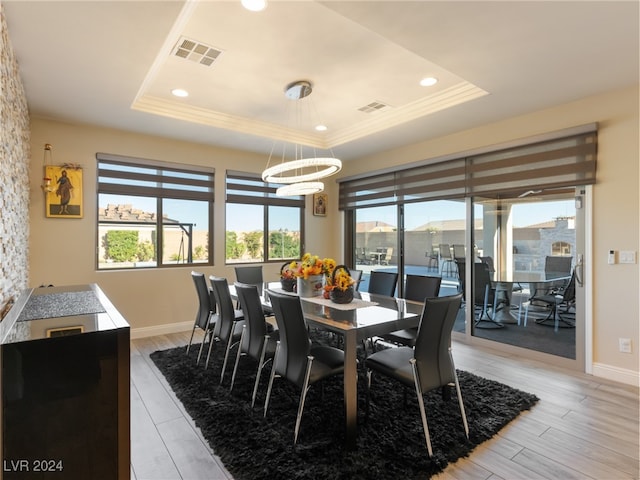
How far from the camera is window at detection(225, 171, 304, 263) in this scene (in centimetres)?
532

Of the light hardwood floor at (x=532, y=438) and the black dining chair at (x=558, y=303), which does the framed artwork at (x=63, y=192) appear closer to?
the light hardwood floor at (x=532, y=438)

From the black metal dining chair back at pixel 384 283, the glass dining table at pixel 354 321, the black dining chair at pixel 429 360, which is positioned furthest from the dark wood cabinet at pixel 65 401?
the black metal dining chair back at pixel 384 283

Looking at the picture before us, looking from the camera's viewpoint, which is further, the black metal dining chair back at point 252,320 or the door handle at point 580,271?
the door handle at point 580,271

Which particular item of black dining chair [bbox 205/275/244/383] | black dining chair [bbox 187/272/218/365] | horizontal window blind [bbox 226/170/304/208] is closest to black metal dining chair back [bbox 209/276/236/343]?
black dining chair [bbox 205/275/244/383]

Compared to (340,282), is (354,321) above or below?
below

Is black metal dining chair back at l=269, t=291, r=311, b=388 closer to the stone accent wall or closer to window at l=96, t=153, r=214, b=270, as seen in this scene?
the stone accent wall

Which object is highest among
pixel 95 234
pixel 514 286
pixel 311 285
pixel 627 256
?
pixel 95 234

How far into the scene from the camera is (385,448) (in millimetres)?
2072

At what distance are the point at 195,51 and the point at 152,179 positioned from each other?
2.36 m

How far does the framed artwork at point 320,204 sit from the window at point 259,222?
0.26 m

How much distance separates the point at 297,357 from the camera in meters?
2.26

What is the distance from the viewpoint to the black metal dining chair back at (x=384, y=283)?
151 inches

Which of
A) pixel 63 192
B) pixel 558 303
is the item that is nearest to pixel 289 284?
pixel 63 192

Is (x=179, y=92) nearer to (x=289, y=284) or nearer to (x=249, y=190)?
(x=249, y=190)
